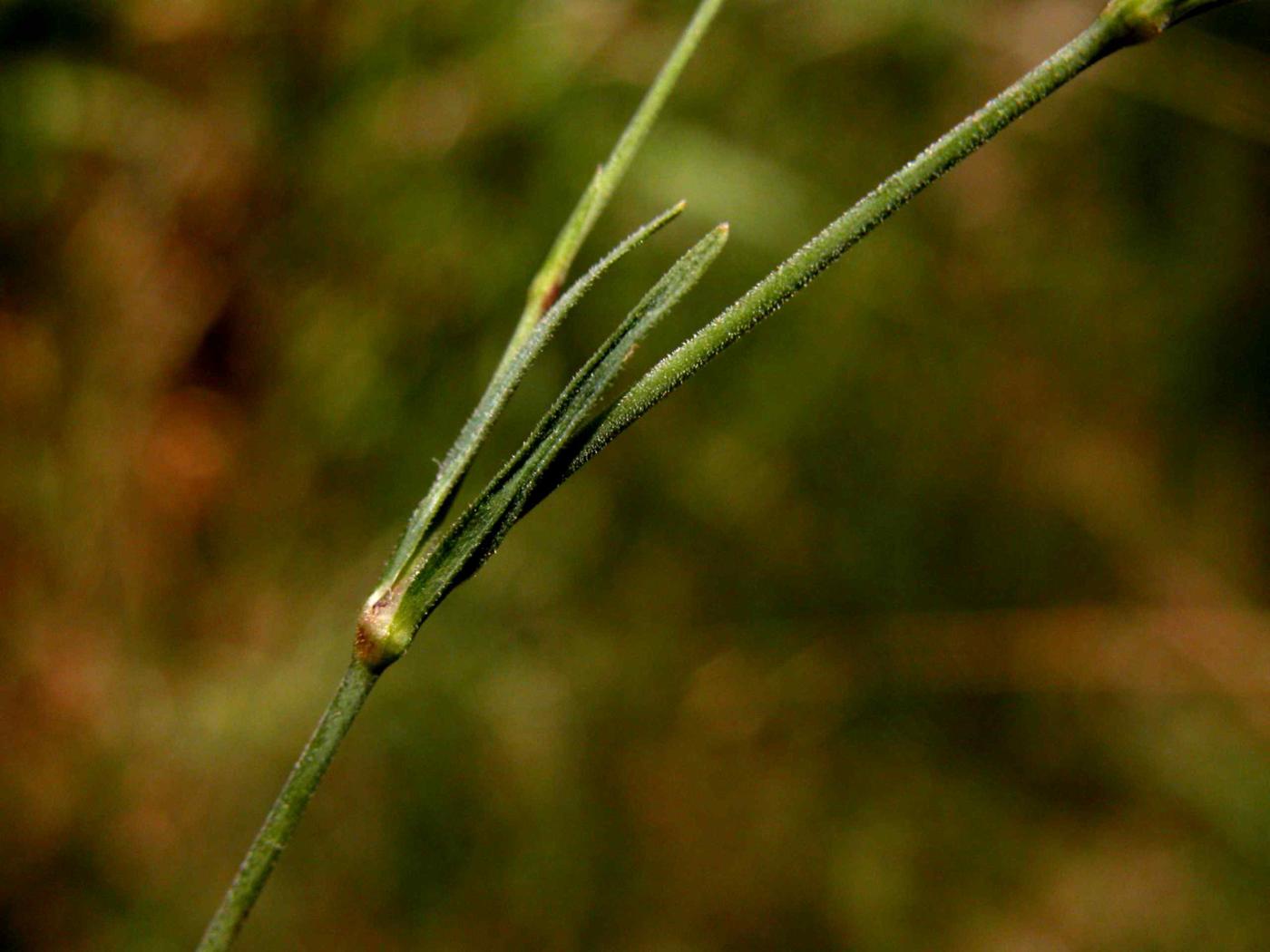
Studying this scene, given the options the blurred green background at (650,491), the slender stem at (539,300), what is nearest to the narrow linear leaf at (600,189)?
the slender stem at (539,300)

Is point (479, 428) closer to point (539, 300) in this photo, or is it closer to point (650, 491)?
point (539, 300)

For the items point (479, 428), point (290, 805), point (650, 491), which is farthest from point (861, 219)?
point (650, 491)

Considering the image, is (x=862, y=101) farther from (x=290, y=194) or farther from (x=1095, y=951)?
(x=1095, y=951)

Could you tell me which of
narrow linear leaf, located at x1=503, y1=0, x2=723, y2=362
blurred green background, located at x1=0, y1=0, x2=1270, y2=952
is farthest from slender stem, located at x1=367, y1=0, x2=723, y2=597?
blurred green background, located at x1=0, y1=0, x2=1270, y2=952

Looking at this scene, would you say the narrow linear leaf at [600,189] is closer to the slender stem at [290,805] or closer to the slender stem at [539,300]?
the slender stem at [539,300]

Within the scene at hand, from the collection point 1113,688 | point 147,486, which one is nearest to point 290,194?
point 147,486

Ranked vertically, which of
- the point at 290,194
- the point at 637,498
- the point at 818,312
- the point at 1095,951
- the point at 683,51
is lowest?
the point at 1095,951
